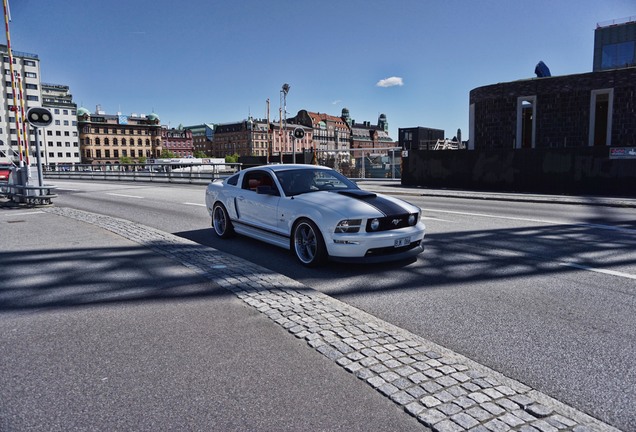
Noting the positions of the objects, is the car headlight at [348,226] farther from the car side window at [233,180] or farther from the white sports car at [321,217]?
the car side window at [233,180]

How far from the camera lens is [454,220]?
10.9 meters

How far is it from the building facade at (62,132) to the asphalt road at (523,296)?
5052 inches

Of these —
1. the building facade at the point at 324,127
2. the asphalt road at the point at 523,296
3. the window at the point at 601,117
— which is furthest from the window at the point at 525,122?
the building facade at the point at 324,127

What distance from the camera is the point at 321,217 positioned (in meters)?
6.05

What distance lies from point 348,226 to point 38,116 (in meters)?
11.9

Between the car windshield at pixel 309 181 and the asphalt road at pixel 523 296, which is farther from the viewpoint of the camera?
the car windshield at pixel 309 181

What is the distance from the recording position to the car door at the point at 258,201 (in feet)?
23.5

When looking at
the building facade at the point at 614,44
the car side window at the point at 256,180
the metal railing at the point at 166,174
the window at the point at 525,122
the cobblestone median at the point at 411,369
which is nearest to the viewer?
the cobblestone median at the point at 411,369

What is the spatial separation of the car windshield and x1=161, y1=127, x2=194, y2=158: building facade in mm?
159857

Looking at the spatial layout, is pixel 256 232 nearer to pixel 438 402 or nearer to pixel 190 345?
pixel 190 345

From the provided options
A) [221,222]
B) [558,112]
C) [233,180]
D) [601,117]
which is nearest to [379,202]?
[233,180]

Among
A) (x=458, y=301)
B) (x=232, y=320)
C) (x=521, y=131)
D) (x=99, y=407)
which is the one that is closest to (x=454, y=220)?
(x=458, y=301)

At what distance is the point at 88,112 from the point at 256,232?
147288 mm

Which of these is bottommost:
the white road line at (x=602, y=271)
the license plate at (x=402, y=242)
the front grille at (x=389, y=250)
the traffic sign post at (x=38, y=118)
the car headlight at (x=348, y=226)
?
the white road line at (x=602, y=271)
